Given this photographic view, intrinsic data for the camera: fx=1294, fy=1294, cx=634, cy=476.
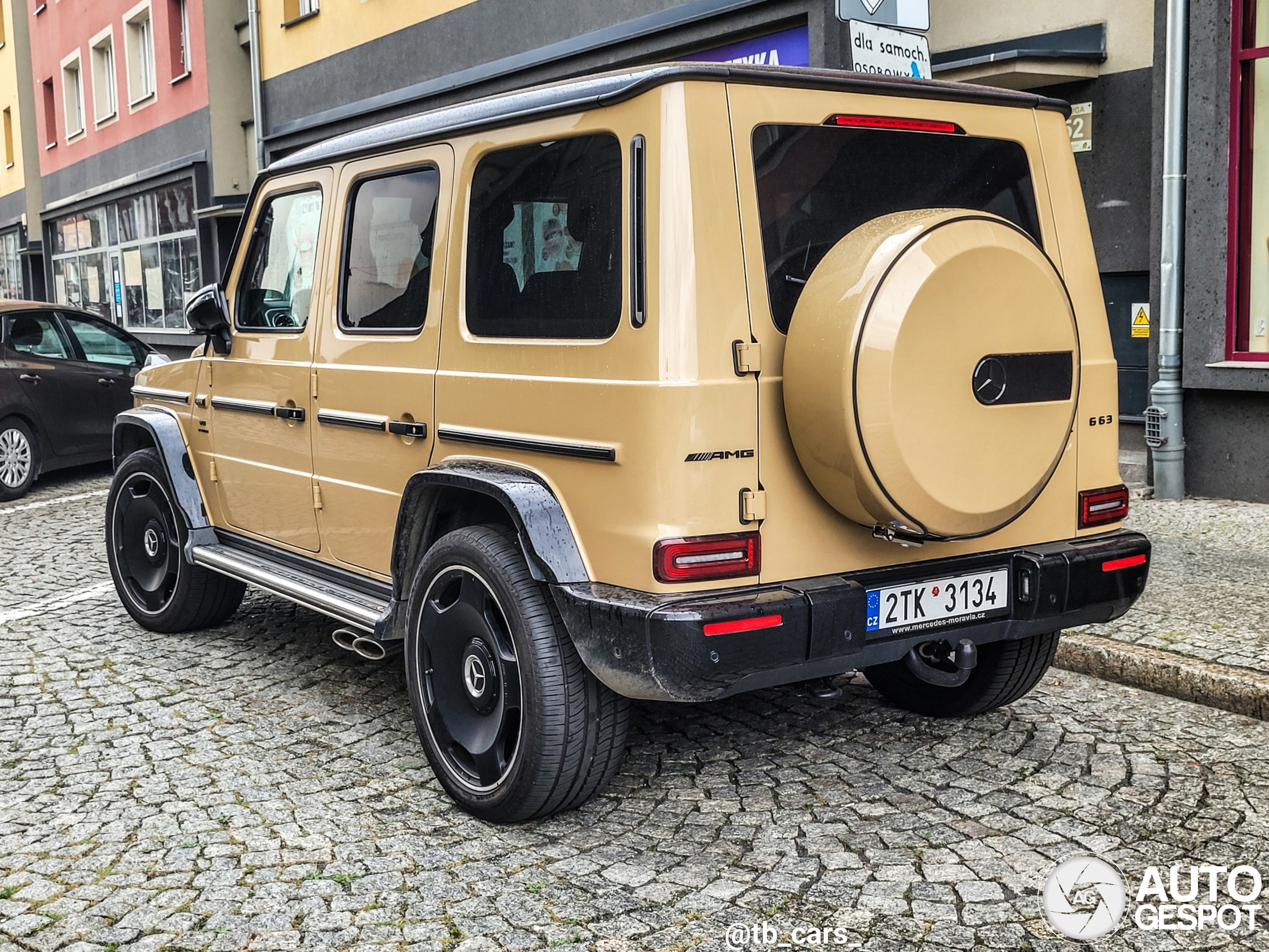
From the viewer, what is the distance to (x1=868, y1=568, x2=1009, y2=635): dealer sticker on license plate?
11.7ft

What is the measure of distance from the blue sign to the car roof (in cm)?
687

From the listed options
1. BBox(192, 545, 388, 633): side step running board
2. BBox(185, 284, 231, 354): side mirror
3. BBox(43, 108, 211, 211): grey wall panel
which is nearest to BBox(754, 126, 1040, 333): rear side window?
BBox(192, 545, 388, 633): side step running board

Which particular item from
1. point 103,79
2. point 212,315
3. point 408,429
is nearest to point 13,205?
point 103,79

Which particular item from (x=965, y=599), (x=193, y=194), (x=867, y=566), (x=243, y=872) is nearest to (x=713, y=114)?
(x=867, y=566)

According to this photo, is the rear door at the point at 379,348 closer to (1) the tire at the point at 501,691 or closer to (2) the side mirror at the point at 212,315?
(1) the tire at the point at 501,691

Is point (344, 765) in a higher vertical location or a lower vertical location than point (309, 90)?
lower

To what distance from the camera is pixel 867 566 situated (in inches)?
143

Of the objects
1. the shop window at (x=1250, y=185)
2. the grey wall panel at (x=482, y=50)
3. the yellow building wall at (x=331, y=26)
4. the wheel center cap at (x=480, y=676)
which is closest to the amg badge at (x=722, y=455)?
the wheel center cap at (x=480, y=676)

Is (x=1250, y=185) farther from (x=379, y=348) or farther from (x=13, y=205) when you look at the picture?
(x=13, y=205)

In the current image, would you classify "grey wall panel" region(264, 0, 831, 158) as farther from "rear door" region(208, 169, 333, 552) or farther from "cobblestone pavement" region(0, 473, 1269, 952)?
"cobblestone pavement" region(0, 473, 1269, 952)

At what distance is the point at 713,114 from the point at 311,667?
10.3 feet

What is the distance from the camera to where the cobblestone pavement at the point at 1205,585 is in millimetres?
5230

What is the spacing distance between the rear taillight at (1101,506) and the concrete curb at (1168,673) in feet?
3.36

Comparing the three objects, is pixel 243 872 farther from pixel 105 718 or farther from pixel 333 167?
pixel 333 167
